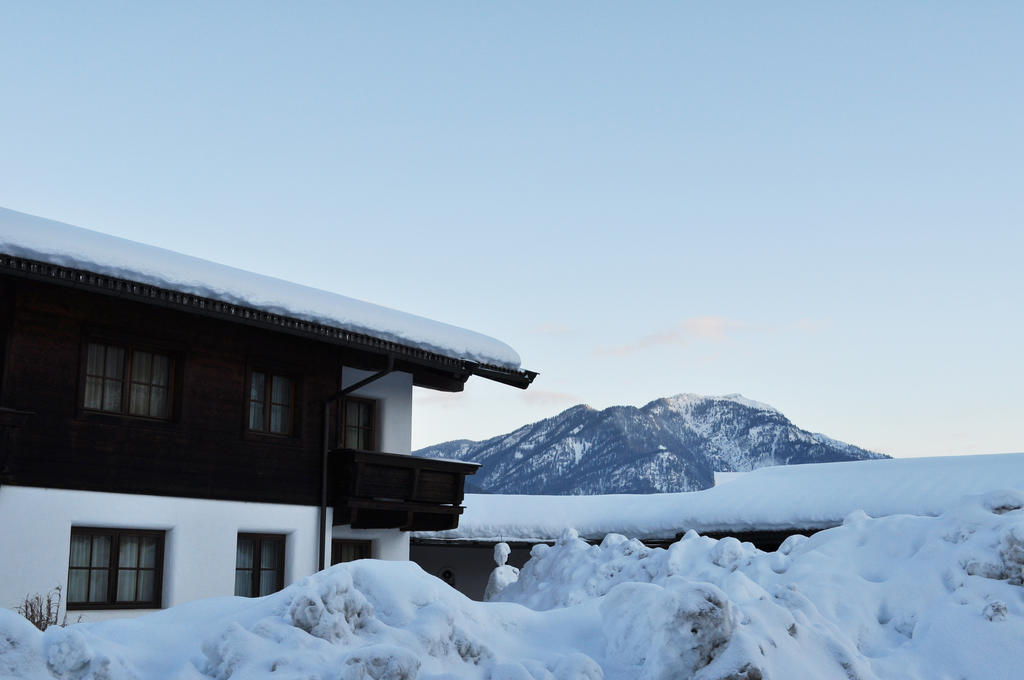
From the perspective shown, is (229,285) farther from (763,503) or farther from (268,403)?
(763,503)

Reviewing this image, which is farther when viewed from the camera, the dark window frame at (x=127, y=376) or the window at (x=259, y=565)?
the window at (x=259, y=565)

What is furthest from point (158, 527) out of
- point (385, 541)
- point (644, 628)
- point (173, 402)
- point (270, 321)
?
point (644, 628)

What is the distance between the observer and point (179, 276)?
459 inches

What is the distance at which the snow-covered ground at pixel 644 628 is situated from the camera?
4.88 meters

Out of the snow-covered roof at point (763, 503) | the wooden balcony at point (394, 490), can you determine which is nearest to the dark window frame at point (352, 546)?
the wooden balcony at point (394, 490)

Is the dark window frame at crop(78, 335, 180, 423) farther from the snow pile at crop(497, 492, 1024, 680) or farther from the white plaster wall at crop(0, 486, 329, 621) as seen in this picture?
the snow pile at crop(497, 492, 1024, 680)

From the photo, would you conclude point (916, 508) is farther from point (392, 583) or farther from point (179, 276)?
point (392, 583)

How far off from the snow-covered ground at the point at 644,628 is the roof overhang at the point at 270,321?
5.78 meters

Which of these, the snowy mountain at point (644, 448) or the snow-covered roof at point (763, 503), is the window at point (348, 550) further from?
the snowy mountain at point (644, 448)

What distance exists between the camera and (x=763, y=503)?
2158 cm

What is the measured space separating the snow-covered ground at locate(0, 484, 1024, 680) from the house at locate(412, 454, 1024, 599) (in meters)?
12.6

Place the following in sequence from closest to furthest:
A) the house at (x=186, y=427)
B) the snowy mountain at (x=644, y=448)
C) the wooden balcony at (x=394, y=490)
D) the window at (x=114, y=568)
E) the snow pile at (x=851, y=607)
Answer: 1. the snow pile at (x=851, y=607)
2. the house at (x=186, y=427)
3. the window at (x=114, y=568)
4. the wooden balcony at (x=394, y=490)
5. the snowy mountain at (x=644, y=448)

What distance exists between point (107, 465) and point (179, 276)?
2.29 m

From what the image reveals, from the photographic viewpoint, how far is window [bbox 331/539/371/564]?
15031 mm
